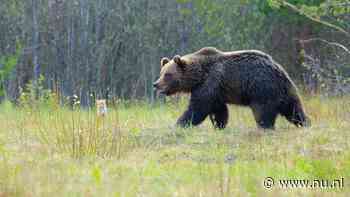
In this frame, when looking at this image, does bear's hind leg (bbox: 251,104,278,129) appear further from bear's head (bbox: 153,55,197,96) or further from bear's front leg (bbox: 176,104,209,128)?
bear's head (bbox: 153,55,197,96)

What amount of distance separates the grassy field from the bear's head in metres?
0.54

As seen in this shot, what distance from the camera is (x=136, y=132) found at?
9797 millimetres

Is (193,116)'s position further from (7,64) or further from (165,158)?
(7,64)

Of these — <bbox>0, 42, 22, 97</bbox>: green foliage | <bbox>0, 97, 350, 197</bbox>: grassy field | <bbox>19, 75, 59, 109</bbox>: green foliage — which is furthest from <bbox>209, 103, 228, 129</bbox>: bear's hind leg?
<bbox>0, 42, 22, 97</bbox>: green foliage

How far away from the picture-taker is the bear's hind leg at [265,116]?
10.1 meters

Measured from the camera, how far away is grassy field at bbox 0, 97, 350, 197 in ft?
20.2

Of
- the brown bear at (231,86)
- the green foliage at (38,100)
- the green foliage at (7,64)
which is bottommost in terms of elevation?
the green foliage at (7,64)

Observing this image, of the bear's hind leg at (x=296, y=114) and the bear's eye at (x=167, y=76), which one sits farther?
the bear's eye at (x=167, y=76)

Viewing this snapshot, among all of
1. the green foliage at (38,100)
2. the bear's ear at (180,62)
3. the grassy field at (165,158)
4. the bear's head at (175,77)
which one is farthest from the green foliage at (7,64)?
the grassy field at (165,158)

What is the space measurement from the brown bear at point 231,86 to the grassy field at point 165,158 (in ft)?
0.86

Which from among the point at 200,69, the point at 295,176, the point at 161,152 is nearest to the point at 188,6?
the point at 200,69

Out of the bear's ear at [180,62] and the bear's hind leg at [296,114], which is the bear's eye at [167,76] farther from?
the bear's hind leg at [296,114]

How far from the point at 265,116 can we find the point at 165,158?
2548 millimetres

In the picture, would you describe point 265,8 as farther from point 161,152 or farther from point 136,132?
point 161,152
